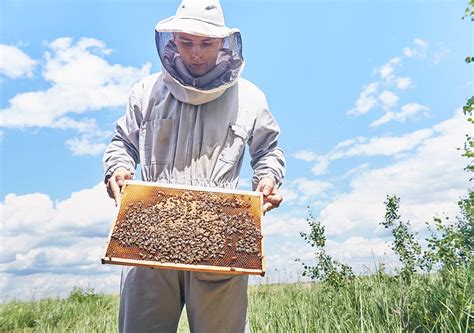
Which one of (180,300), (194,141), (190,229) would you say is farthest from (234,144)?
(180,300)

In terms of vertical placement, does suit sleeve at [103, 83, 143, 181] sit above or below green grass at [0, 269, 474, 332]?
above

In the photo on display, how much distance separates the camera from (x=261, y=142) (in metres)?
3.39

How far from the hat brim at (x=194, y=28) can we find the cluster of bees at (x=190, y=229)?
43.6 inches

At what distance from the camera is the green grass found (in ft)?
12.1

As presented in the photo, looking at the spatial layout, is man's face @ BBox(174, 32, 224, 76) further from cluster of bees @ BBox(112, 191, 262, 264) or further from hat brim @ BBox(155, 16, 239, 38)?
cluster of bees @ BBox(112, 191, 262, 264)

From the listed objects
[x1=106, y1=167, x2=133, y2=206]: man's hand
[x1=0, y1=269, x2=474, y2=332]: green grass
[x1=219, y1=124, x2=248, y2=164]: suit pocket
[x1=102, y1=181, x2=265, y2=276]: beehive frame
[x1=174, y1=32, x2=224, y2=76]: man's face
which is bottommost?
[x1=0, y1=269, x2=474, y2=332]: green grass

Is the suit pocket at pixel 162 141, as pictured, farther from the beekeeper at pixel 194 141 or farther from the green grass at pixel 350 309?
the green grass at pixel 350 309

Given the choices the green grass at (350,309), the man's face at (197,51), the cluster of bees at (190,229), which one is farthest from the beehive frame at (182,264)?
the green grass at (350,309)

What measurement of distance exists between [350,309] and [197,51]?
9.46 ft

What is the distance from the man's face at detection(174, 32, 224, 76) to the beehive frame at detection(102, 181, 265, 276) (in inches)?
35.4

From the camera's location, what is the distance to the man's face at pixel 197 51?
124 inches

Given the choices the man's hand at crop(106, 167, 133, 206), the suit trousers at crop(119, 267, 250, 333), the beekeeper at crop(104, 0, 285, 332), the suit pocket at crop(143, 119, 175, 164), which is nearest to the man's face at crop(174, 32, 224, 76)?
the beekeeper at crop(104, 0, 285, 332)

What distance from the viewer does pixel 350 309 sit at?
433 centimetres

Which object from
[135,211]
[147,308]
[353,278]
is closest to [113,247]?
[135,211]
